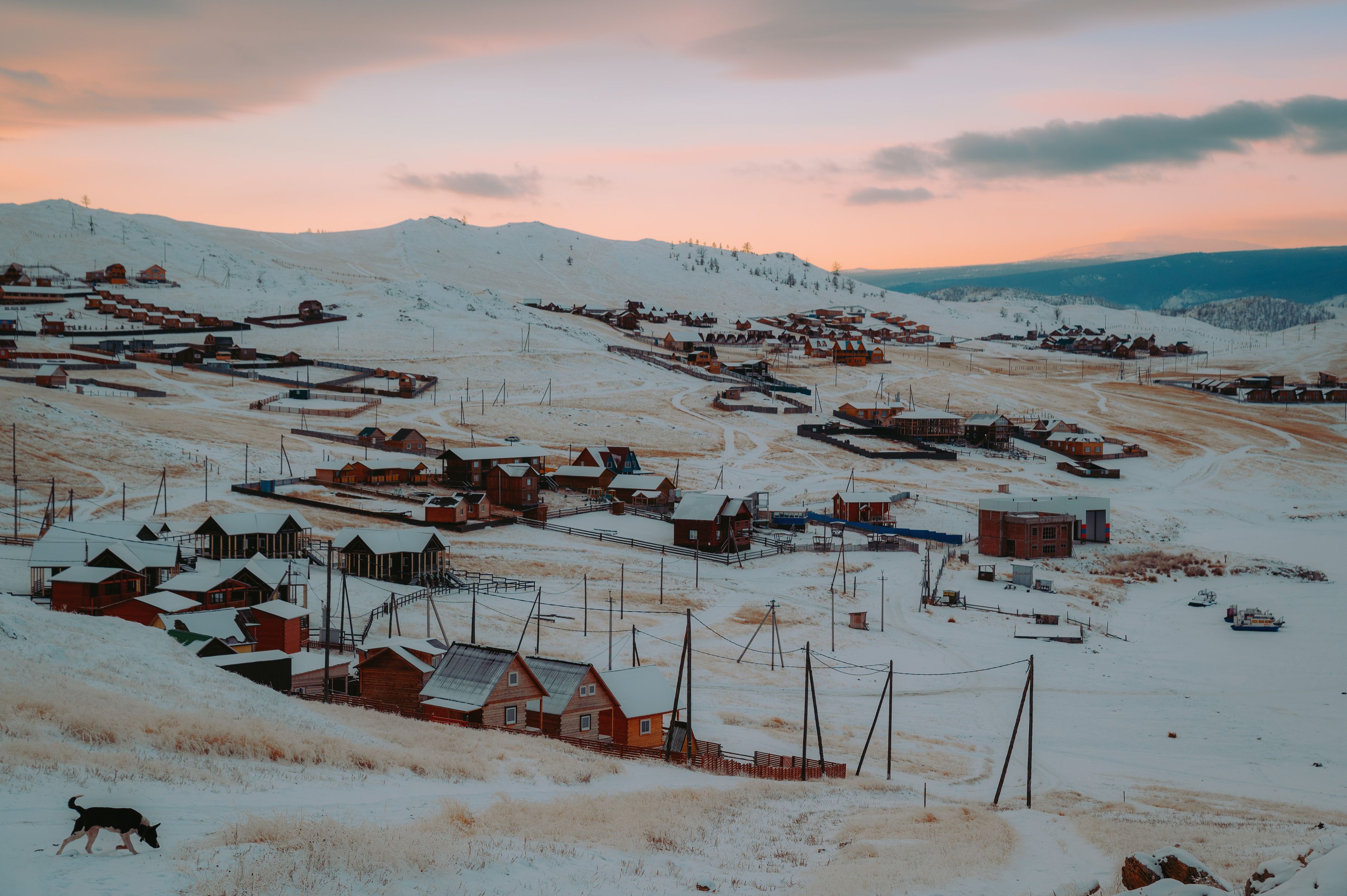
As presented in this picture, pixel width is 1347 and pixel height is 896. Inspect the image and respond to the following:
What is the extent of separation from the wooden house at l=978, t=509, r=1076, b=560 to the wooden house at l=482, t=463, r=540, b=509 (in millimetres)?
28606

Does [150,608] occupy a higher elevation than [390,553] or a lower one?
higher

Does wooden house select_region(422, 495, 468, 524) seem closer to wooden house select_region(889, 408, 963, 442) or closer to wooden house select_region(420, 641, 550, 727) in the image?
wooden house select_region(420, 641, 550, 727)

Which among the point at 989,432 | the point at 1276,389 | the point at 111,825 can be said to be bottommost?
the point at 989,432

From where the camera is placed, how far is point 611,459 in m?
79.3

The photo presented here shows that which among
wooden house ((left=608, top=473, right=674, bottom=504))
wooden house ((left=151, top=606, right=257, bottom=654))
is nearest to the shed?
wooden house ((left=151, top=606, right=257, bottom=654))

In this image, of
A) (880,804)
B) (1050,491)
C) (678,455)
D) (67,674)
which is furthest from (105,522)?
(1050,491)

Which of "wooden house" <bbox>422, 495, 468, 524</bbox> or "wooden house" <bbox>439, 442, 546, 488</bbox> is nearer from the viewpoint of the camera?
"wooden house" <bbox>422, 495, 468, 524</bbox>

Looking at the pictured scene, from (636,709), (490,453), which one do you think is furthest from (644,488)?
(636,709)

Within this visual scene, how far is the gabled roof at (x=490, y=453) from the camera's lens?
71.4 meters

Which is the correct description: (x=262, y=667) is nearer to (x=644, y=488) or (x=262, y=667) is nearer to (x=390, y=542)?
(x=390, y=542)

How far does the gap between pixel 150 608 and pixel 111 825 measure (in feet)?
91.0

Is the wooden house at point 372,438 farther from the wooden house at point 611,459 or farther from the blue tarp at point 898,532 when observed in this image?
the blue tarp at point 898,532

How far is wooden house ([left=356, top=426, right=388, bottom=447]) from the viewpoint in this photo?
268ft

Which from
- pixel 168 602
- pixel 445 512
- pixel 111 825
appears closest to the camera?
pixel 111 825
